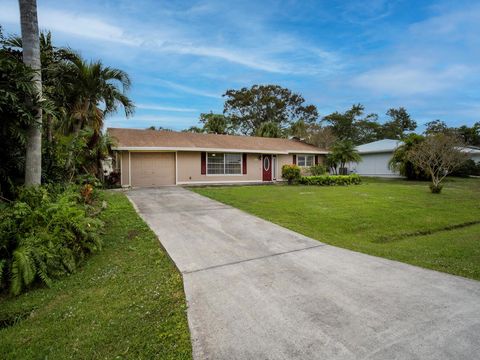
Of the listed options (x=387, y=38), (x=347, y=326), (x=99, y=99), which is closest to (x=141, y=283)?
(x=347, y=326)

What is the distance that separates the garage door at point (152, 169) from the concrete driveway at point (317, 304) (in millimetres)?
11191

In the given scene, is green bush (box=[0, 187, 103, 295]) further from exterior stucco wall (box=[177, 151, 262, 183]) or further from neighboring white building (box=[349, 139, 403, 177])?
neighboring white building (box=[349, 139, 403, 177])

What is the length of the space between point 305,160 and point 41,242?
20113mm

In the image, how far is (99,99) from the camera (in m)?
9.66

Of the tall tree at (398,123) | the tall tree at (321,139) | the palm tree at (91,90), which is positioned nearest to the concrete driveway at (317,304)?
the palm tree at (91,90)

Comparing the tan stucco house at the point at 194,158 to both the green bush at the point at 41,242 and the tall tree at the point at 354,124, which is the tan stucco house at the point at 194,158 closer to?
the green bush at the point at 41,242

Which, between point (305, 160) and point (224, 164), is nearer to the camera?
point (224, 164)

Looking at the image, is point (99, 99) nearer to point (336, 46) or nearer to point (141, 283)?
point (141, 283)

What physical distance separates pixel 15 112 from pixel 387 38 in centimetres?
1693

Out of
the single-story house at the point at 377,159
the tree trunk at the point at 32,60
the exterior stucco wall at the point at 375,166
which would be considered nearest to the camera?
the tree trunk at the point at 32,60

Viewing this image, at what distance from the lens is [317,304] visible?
288cm

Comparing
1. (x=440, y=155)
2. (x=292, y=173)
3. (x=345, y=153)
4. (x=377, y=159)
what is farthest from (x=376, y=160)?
(x=292, y=173)

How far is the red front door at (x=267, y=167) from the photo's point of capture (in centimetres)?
1952

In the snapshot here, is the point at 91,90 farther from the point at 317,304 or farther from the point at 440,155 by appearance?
the point at 440,155
